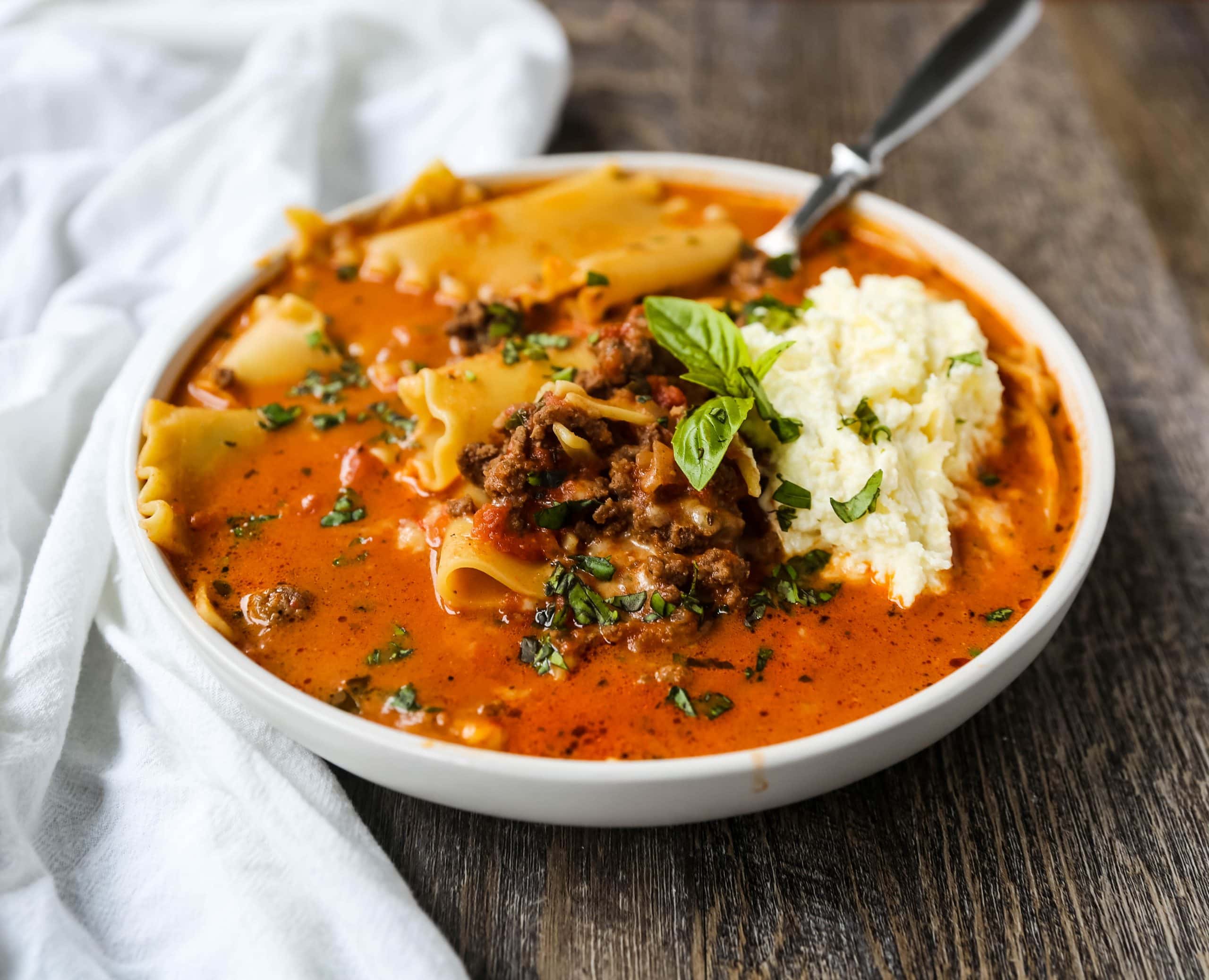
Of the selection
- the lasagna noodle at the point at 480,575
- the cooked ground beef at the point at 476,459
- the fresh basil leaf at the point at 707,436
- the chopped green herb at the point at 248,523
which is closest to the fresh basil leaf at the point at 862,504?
the fresh basil leaf at the point at 707,436

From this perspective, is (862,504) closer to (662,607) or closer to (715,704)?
(662,607)

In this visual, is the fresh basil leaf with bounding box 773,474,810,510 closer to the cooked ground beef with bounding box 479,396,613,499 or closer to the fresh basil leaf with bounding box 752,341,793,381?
the fresh basil leaf with bounding box 752,341,793,381

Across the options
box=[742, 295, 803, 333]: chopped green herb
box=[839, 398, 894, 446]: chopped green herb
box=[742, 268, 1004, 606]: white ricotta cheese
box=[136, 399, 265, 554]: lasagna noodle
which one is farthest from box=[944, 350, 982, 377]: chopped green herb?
box=[136, 399, 265, 554]: lasagna noodle

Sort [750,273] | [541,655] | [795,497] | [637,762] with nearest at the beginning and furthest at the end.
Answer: [637,762], [541,655], [795,497], [750,273]

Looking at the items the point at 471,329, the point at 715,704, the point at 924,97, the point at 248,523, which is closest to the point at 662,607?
the point at 715,704

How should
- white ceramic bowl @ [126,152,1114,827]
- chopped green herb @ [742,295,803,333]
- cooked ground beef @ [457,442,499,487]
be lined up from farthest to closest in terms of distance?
1. chopped green herb @ [742,295,803,333]
2. cooked ground beef @ [457,442,499,487]
3. white ceramic bowl @ [126,152,1114,827]

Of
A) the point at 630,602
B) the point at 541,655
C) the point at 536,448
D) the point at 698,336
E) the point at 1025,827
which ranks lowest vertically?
the point at 1025,827

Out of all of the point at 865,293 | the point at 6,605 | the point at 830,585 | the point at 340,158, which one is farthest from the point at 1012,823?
the point at 340,158

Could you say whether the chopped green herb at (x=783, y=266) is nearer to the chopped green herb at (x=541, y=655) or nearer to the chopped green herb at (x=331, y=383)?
A: the chopped green herb at (x=331, y=383)
